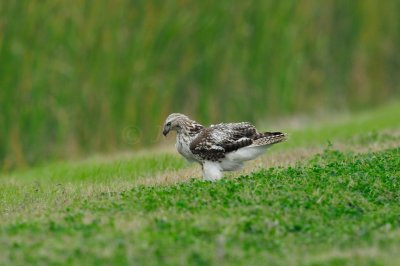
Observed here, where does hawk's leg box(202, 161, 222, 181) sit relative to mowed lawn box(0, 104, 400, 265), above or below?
above

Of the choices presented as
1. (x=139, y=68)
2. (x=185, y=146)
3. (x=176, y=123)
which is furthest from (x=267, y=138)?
(x=139, y=68)

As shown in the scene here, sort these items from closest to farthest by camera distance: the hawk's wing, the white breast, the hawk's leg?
1. the hawk's wing
2. the hawk's leg
3. the white breast

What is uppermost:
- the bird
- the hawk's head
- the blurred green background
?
the blurred green background

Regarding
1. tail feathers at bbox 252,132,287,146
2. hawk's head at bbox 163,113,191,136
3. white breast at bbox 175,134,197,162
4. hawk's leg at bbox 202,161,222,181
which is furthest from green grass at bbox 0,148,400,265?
hawk's head at bbox 163,113,191,136

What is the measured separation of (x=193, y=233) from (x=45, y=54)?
8120 millimetres

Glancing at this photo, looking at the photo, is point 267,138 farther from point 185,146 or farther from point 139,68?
point 139,68

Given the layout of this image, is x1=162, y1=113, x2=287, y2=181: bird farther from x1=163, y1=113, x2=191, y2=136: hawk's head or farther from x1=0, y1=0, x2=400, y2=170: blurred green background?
x1=0, y1=0, x2=400, y2=170: blurred green background

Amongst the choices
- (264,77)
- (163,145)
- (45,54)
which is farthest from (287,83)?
(45,54)

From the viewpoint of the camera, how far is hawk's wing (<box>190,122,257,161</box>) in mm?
10984

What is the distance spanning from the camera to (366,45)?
2333 centimetres

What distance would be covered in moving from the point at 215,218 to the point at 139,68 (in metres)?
8.43

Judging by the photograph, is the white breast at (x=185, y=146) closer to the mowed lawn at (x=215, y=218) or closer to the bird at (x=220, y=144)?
the bird at (x=220, y=144)

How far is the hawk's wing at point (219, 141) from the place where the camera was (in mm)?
10984

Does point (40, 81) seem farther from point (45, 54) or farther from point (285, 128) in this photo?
point (285, 128)
